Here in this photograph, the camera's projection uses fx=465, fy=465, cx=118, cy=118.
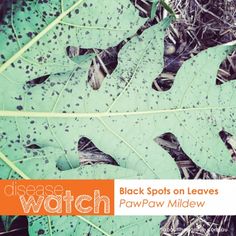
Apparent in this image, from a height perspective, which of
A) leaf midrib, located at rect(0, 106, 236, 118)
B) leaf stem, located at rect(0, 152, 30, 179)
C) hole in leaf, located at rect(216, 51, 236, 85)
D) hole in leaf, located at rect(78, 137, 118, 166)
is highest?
hole in leaf, located at rect(216, 51, 236, 85)

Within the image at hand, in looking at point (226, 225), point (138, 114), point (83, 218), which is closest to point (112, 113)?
point (138, 114)

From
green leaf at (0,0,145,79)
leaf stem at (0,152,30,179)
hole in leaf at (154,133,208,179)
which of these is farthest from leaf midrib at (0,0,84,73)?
hole in leaf at (154,133,208,179)

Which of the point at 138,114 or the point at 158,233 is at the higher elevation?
the point at 138,114

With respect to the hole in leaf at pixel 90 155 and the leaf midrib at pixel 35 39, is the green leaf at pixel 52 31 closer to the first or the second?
the leaf midrib at pixel 35 39

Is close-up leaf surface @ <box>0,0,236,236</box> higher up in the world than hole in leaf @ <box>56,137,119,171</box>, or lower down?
higher up

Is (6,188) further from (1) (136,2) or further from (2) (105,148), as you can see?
(1) (136,2)

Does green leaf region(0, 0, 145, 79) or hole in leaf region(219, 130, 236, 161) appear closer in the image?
green leaf region(0, 0, 145, 79)

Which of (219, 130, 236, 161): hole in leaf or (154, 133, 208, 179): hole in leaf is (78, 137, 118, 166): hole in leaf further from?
(219, 130, 236, 161): hole in leaf

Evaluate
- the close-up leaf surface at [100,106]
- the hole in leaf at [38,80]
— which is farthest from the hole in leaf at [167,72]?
the hole in leaf at [38,80]
